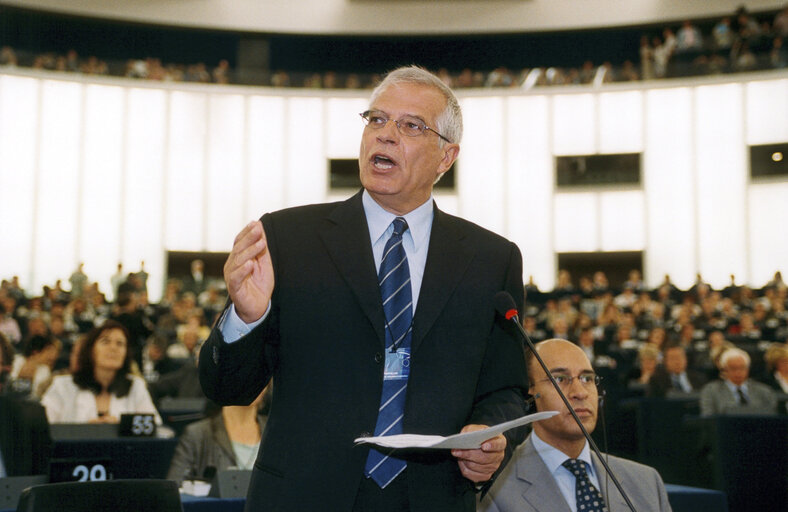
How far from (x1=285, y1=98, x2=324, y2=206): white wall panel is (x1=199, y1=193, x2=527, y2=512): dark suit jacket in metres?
20.0

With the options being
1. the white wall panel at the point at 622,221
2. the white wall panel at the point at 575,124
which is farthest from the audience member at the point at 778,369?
the white wall panel at the point at 575,124

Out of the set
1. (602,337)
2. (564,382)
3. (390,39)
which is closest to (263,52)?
(390,39)

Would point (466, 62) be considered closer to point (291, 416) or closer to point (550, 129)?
point (550, 129)

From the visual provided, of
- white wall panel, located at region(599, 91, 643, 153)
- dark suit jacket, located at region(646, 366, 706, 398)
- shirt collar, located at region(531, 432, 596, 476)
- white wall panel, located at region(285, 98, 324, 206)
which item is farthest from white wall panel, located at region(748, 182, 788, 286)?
shirt collar, located at region(531, 432, 596, 476)

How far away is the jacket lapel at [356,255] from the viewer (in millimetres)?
1913

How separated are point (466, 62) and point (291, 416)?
21.9 m

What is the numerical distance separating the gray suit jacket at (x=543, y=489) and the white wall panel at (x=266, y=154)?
1892cm

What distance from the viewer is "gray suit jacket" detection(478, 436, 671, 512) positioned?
2965mm

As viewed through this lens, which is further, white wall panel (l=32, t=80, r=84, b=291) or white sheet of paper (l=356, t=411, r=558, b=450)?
white wall panel (l=32, t=80, r=84, b=291)

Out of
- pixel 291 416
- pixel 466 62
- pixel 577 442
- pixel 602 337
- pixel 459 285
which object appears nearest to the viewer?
pixel 291 416

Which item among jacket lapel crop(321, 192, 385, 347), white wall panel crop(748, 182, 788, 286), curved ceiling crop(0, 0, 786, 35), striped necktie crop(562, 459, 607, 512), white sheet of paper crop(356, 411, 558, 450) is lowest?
striped necktie crop(562, 459, 607, 512)

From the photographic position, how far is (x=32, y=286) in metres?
20.2

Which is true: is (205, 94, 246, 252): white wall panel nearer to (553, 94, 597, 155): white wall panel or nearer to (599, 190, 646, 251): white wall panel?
(553, 94, 597, 155): white wall panel

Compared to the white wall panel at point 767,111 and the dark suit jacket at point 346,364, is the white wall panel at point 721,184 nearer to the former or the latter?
the white wall panel at point 767,111
